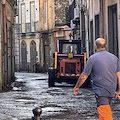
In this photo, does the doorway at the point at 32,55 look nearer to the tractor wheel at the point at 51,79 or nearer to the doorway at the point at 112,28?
the tractor wheel at the point at 51,79

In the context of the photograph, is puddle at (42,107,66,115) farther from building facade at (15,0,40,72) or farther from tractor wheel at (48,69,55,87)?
building facade at (15,0,40,72)

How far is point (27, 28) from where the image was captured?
4806cm

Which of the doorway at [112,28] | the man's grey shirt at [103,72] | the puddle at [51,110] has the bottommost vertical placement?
the puddle at [51,110]

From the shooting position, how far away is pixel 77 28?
33.1 meters

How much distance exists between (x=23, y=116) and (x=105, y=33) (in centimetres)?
1047

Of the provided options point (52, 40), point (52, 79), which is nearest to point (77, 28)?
point (52, 40)

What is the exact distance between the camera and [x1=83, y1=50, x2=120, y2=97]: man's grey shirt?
262 inches

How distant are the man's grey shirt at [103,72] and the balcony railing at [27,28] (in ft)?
132

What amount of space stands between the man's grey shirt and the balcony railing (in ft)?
132

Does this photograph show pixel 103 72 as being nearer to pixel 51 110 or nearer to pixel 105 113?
pixel 105 113

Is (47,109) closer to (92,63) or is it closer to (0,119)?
(0,119)

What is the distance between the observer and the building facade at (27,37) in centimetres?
4628

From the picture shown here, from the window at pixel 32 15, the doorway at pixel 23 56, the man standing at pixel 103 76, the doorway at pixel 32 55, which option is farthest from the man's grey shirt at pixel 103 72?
the doorway at pixel 23 56

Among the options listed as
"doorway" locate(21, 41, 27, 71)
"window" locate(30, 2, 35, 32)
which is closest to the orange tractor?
"window" locate(30, 2, 35, 32)
